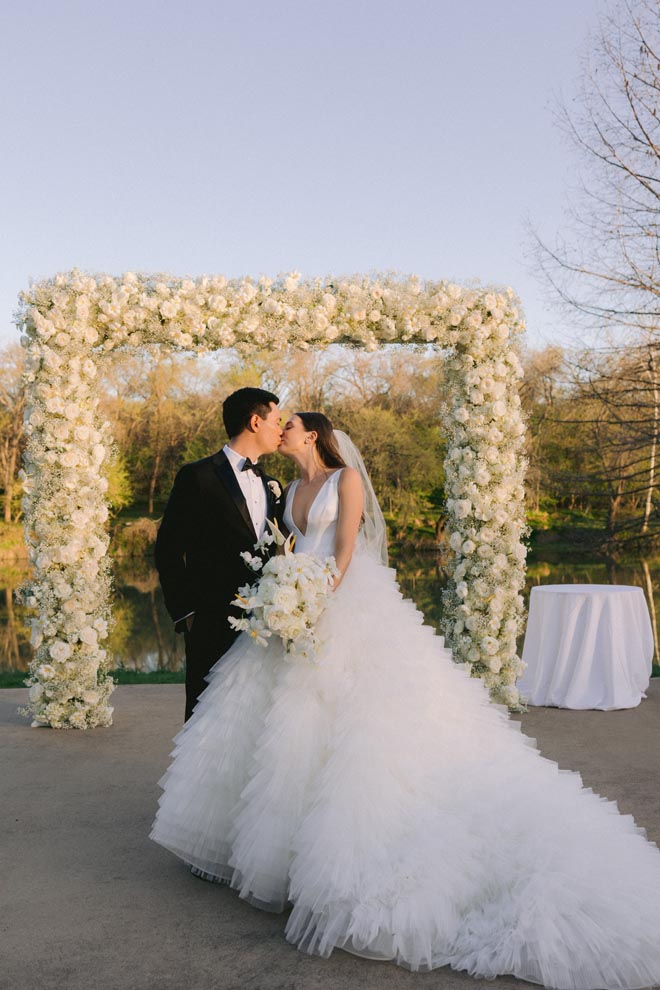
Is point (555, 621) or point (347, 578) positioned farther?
point (555, 621)

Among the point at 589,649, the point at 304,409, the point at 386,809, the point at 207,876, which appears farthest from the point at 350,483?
the point at 304,409

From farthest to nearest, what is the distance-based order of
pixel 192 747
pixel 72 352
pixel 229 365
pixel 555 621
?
1. pixel 229 365
2. pixel 555 621
3. pixel 72 352
4. pixel 192 747

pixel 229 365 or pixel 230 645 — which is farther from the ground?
pixel 229 365

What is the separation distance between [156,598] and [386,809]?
17.3 m

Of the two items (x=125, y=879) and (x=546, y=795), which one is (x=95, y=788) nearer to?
(x=125, y=879)

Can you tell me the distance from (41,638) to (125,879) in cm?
323

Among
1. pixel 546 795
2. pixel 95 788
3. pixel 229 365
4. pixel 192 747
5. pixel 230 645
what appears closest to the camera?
pixel 546 795

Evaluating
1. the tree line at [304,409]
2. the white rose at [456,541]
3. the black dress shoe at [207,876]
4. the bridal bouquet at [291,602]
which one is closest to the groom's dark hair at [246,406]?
the bridal bouquet at [291,602]

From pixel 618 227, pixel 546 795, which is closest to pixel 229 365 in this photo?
pixel 618 227

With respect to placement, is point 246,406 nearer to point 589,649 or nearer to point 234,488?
point 234,488

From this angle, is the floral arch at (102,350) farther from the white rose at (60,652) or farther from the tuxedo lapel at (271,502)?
the tuxedo lapel at (271,502)

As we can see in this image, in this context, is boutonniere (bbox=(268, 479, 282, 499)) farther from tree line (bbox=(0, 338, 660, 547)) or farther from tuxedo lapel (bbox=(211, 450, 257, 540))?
tree line (bbox=(0, 338, 660, 547))

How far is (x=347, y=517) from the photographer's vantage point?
378 centimetres

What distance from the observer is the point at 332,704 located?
11.5ft
